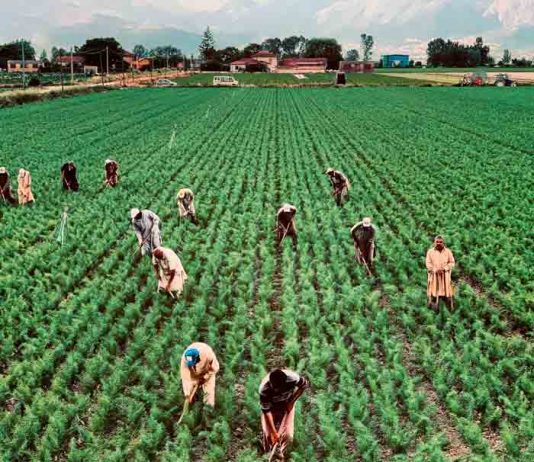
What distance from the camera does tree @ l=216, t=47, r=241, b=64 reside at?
168625 millimetres

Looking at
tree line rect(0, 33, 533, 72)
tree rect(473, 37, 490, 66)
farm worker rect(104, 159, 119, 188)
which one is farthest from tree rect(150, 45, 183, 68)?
farm worker rect(104, 159, 119, 188)

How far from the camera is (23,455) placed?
6023mm

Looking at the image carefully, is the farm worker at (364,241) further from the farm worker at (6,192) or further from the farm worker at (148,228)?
the farm worker at (6,192)

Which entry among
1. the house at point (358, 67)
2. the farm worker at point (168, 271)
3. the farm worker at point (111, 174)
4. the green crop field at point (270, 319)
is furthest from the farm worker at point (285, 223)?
the house at point (358, 67)

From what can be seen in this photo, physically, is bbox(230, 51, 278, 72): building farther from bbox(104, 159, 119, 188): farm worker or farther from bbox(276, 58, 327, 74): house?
bbox(104, 159, 119, 188): farm worker

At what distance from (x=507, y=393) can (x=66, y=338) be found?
205 inches

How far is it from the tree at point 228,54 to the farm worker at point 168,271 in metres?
164

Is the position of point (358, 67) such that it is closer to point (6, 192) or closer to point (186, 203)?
point (6, 192)

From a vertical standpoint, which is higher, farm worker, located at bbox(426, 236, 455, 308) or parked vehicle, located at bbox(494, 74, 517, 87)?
parked vehicle, located at bbox(494, 74, 517, 87)

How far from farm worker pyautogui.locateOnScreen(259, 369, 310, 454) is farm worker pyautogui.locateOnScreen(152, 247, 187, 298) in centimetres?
389

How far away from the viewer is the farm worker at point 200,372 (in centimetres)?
635

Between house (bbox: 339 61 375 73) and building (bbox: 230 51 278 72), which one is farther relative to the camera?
building (bbox: 230 51 278 72)

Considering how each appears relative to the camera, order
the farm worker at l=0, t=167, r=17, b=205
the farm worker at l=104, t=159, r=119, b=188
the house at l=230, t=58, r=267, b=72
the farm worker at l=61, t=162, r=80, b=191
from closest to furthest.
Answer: the farm worker at l=0, t=167, r=17, b=205 < the farm worker at l=61, t=162, r=80, b=191 < the farm worker at l=104, t=159, r=119, b=188 < the house at l=230, t=58, r=267, b=72

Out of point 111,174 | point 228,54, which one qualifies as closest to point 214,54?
point 228,54
